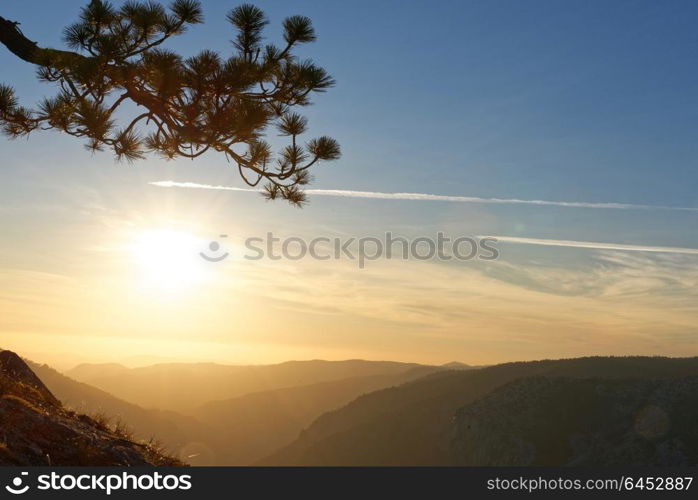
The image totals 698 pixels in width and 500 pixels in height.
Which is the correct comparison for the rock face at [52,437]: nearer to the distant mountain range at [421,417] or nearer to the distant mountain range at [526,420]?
the distant mountain range at [526,420]

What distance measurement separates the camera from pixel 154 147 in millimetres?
15703

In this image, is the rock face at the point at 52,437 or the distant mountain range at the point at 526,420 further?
the distant mountain range at the point at 526,420

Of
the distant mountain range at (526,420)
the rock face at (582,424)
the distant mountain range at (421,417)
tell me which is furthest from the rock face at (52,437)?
the distant mountain range at (421,417)

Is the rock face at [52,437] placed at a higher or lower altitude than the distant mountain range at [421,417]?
higher

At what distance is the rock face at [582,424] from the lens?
183 feet

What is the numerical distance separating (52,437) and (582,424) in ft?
206

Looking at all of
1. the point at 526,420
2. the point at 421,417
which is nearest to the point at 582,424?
the point at 526,420

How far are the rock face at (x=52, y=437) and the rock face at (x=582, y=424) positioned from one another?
53026mm

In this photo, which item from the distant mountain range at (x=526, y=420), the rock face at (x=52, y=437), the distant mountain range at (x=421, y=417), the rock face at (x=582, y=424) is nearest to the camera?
the rock face at (x=52, y=437)

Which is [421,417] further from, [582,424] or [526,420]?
[582,424]

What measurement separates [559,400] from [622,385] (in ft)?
23.5

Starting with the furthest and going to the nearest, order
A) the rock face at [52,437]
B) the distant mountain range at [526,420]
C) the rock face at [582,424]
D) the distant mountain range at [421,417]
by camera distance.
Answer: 1. the distant mountain range at [421,417]
2. the distant mountain range at [526,420]
3. the rock face at [582,424]
4. the rock face at [52,437]

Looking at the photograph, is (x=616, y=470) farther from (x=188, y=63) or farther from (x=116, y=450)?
(x=188, y=63)

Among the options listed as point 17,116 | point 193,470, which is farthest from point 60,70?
point 193,470
